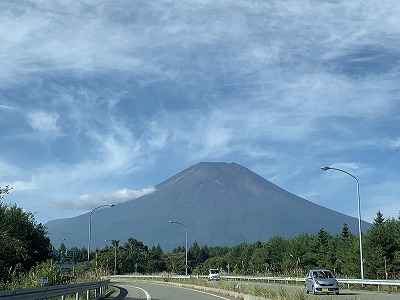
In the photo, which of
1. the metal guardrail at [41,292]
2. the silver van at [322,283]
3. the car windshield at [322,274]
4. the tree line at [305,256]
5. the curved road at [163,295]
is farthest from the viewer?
the tree line at [305,256]

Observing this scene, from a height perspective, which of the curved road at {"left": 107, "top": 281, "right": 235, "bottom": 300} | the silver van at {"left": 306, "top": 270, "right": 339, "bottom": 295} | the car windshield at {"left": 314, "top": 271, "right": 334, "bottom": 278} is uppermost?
the car windshield at {"left": 314, "top": 271, "right": 334, "bottom": 278}

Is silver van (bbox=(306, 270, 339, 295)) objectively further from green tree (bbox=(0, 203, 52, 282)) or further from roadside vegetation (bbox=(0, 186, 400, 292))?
green tree (bbox=(0, 203, 52, 282))

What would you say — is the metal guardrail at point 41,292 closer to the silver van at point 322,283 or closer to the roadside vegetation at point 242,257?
the roadside vegetation at point 242,257

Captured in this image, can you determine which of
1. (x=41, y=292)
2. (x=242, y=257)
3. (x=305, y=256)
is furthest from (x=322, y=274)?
(x=242, y=257)

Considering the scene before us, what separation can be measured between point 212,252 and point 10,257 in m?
158


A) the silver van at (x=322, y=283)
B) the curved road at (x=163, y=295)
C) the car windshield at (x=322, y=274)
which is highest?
the car windshield at (x=322, y=274)

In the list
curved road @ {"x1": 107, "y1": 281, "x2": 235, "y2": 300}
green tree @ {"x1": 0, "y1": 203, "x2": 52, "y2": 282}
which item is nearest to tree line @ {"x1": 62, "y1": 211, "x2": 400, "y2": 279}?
green tree @ {"x1": 0, "y1": 203, "x2": 52, "y2": 282}

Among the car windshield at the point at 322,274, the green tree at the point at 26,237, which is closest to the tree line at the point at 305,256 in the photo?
the green tree at the point at 26,237

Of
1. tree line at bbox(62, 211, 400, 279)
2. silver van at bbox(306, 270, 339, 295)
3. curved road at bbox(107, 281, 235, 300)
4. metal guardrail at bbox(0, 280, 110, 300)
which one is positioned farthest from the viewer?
tree line at bbox(62, 211, 400, 279)

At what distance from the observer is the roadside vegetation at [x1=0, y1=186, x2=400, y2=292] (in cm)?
3438

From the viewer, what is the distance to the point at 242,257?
116 meters

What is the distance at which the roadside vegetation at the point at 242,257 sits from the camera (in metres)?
34.4

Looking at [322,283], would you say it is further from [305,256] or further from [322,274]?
[305,256]

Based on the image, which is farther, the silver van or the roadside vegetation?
the roadside vegetation
